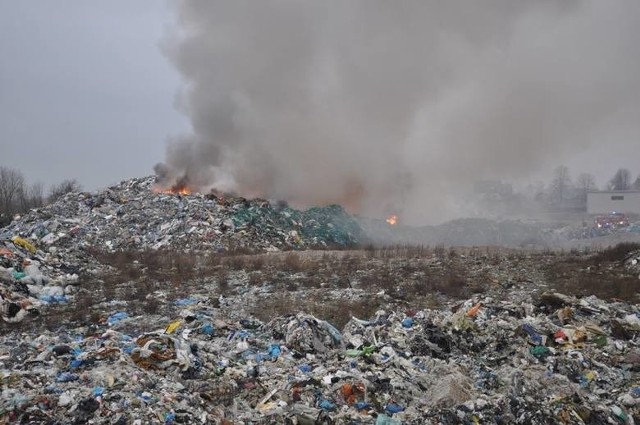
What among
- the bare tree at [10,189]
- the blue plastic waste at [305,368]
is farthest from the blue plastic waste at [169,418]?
the bare tree at [10,189]

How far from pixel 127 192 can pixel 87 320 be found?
654 inches

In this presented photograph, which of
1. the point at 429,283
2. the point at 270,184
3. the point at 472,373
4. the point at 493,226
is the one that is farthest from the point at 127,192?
the point at 472,373

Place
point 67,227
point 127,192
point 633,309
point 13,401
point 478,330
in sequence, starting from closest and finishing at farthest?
point 13,401
point 478,330
point 633,309
point 67,227
point 127,192

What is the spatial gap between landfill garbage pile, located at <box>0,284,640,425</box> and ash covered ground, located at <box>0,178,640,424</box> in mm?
24

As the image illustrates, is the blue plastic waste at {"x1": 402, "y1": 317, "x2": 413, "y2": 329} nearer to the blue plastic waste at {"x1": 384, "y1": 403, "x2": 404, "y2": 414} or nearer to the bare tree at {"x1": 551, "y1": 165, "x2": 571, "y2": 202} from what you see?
the blue plastic waste at {"x1": 384, "y1": 403, "x2": 404, "y2": 414}

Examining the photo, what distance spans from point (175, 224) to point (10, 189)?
136ft

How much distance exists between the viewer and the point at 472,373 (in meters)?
5.97

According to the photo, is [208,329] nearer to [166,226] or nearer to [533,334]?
[533,334]

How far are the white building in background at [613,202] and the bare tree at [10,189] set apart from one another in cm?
5235

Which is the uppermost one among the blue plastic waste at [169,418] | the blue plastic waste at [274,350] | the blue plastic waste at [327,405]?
the blue plastic waste at [274,350]

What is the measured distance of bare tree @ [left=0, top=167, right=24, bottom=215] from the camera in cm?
4411

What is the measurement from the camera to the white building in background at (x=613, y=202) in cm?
4056

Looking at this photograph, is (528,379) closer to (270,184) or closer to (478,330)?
(478,330)

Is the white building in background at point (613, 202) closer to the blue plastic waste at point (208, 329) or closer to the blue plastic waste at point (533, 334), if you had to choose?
the blue plastic waste at point (533, 334)
